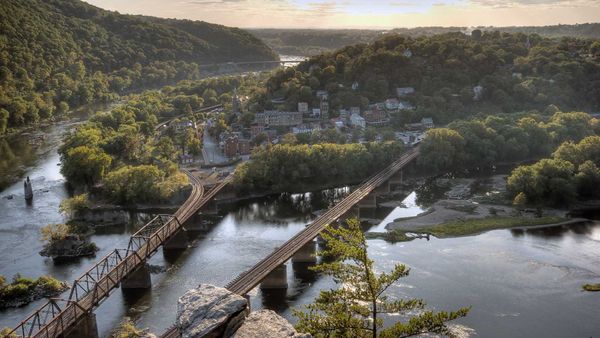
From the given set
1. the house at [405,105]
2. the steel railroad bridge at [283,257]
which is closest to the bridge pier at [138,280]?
the steel railroad bridge at [283,257]

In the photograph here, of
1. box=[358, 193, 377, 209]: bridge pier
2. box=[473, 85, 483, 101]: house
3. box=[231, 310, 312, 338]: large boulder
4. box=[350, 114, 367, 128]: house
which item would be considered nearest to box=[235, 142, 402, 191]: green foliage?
box=[358, 193, 377, 209]: bridge pier

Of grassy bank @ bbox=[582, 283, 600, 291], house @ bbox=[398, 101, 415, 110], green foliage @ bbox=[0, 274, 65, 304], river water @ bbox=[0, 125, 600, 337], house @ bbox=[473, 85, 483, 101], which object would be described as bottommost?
river water @ bbox=[0, 125, 600, 337]

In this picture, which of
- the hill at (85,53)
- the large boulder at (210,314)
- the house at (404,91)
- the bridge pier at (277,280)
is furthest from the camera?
the hill at (85,53)

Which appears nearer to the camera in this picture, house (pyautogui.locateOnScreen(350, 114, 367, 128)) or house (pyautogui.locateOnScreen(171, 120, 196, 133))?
house (pyautogui.locateOnScreen(350, 114, 367, 128))

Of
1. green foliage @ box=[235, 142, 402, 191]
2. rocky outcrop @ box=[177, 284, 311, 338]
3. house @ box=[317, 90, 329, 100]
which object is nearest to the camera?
rocky outcrop @ box=[177, 284, 311, 338]

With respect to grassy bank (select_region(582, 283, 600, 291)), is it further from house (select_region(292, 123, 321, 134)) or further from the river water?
house (select_region(292, 123, 321, 134))

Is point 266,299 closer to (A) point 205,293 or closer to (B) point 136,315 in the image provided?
(B) point 136,315

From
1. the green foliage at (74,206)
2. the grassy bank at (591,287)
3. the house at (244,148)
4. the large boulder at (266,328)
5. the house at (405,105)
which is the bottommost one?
the grassy bank at (591,287)

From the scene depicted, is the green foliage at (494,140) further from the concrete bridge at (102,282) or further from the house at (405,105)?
the concrete bridge at (102,282)
